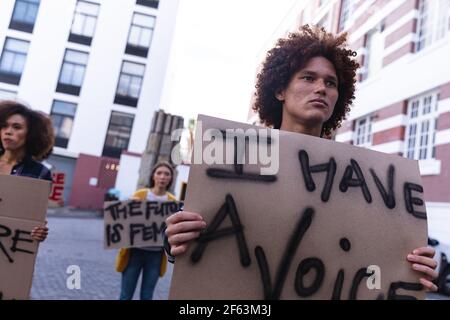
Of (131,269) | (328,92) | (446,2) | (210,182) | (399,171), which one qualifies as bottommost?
(131,269)

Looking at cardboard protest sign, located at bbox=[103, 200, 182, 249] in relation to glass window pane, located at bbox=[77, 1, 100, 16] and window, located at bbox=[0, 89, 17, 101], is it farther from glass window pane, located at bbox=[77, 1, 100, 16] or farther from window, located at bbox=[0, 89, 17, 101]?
glass window pane, located at bbox=[77, 1, 100, 16]

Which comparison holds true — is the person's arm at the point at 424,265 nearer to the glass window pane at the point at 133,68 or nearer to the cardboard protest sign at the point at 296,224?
the cardboard protest sign at the point at 296,224

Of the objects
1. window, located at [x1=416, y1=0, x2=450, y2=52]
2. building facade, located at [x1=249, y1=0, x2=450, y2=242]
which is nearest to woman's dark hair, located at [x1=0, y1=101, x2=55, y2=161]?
building facade, located at [x1=249, y1=0, x2=450, y2=242]

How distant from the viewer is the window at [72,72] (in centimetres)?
268

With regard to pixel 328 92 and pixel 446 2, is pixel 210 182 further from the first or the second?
pixel 446 2

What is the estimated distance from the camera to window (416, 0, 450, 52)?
294 inches

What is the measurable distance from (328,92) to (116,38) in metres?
2.05

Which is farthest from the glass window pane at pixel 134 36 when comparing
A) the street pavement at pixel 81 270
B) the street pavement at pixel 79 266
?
the street pavement at pixel 81 270

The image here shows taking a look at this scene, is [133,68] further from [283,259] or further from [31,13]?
[283,259]

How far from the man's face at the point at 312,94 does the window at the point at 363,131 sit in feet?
28.2

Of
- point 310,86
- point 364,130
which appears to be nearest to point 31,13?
point 310,86

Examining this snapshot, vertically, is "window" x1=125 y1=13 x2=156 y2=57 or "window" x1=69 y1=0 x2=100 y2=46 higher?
"window" x1=125 y1=13 x2=156 y2=57
